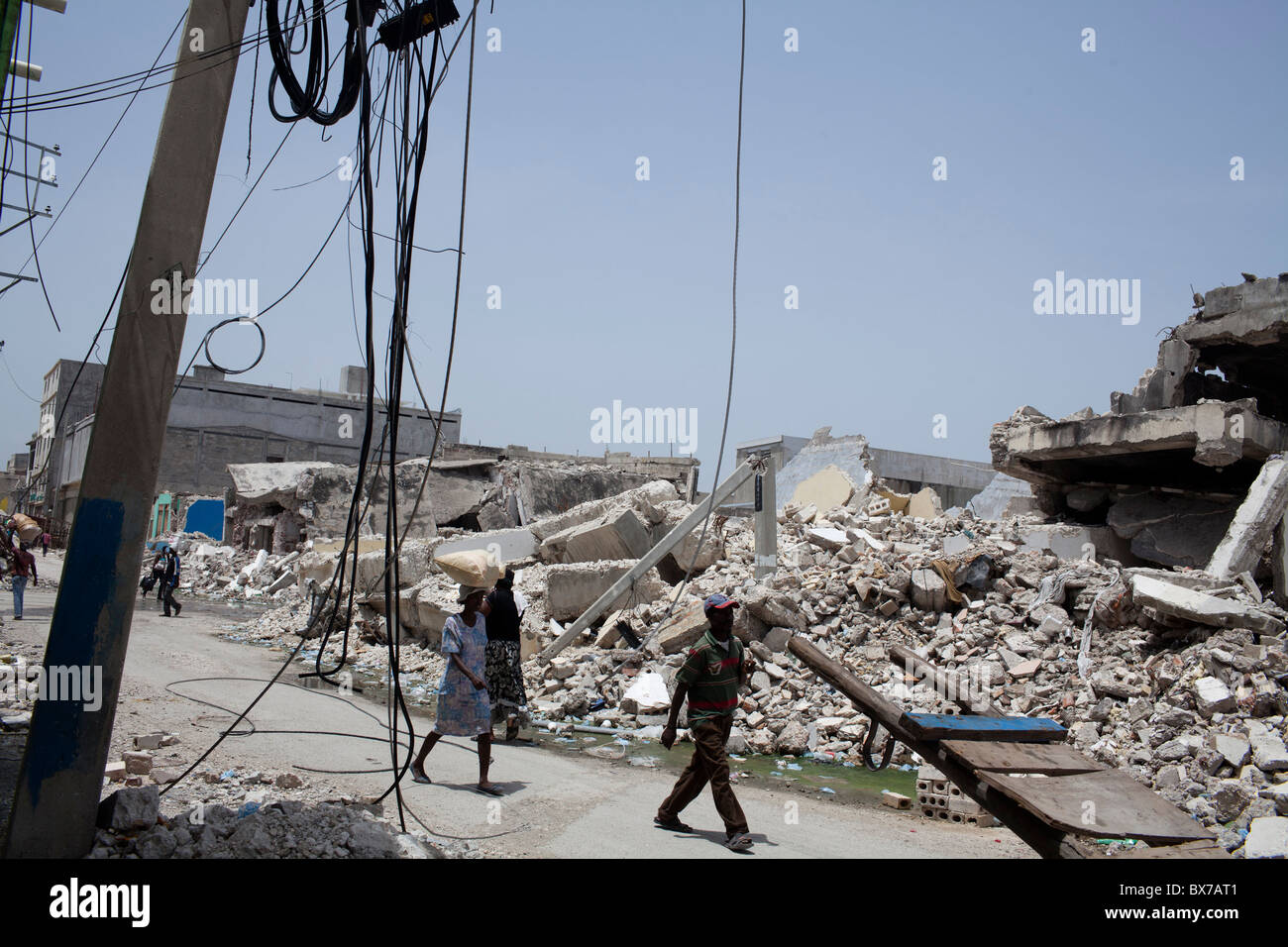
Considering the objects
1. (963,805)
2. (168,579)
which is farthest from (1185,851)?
(168,579)

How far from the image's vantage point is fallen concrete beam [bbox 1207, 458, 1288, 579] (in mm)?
10133

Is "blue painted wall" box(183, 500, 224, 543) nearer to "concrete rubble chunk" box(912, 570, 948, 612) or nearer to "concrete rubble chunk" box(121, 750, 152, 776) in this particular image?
"concrete rubble chunk" box(912, 570, 948, 612)

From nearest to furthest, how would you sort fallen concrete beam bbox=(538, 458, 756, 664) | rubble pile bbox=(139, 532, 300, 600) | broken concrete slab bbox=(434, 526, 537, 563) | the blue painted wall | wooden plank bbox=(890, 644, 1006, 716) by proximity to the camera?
wooden plank bbox=(890, 644, 1006, 716) < fallen concrete beam bbox=(538, 458, 756, 664) < broken concrete slab bbox=(434, 526, 537, 563) < rubble pile bbox=(139, 532, 300, 600) < the blue painted wall

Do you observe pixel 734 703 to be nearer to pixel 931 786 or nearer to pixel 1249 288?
pixel 931 786

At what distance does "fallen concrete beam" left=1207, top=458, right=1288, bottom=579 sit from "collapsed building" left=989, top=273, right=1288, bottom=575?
1127 mm

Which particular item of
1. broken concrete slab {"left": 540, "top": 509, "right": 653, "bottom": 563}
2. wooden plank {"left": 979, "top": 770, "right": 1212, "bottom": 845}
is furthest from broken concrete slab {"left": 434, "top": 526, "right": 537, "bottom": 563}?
wooden plank {"left": 979, "top": 770, "right": 1212, "bottom": 845}

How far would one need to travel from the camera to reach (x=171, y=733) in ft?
21.7

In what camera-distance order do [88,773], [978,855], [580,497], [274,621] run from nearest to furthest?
1. [88,773]
2. [978,855]
3. [274,621]
4. [580,497]

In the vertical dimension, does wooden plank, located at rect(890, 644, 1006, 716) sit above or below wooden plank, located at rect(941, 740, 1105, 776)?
below

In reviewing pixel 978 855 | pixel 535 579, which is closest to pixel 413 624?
pixel 535 579

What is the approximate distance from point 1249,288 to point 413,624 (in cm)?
1330

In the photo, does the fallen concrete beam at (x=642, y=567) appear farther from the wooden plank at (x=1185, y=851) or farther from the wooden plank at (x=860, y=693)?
the wooden plank at (x=1185, y=851)

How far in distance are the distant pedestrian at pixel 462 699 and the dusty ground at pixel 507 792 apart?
28 centimetres

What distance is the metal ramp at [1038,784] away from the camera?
11.0 ft
